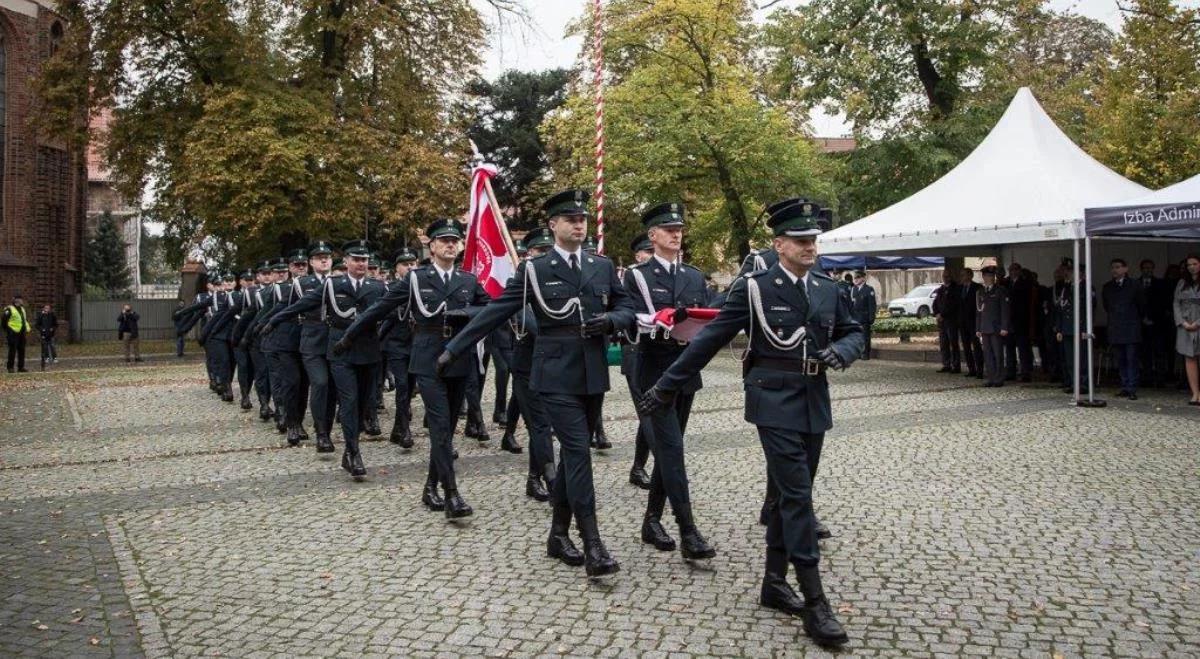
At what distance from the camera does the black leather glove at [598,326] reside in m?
5.75

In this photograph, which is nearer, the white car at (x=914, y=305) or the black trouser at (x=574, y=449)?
the black trouser at (x=574, y=449)

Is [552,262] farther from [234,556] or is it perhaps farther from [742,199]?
[742,199]

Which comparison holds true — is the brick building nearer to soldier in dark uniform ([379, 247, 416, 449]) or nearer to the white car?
soldier in dark uniform ([379, 247, 416, 449])

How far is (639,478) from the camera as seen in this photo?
8.05 m

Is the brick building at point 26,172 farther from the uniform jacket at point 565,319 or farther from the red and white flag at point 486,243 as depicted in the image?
the uniform jacket at point 565,319

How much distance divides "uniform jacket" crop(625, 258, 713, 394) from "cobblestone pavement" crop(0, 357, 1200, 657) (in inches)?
43.1

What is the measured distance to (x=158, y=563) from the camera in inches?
237

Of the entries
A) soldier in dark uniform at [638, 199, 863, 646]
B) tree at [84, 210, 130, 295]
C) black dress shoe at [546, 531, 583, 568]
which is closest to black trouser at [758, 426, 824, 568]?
soldier in dark uniform at [638, 199, 863, 646]

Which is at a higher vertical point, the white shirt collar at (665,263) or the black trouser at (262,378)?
the white shirt collar at (665,263)

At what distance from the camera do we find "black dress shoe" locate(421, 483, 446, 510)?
7.32 metres

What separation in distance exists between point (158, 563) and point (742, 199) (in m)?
24.3

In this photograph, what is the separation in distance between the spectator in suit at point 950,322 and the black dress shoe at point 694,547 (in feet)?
45.0

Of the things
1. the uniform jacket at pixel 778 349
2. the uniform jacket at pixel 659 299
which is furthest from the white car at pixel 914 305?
the uniform jacket at pixel 778 349

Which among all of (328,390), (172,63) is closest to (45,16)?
(172,63)
